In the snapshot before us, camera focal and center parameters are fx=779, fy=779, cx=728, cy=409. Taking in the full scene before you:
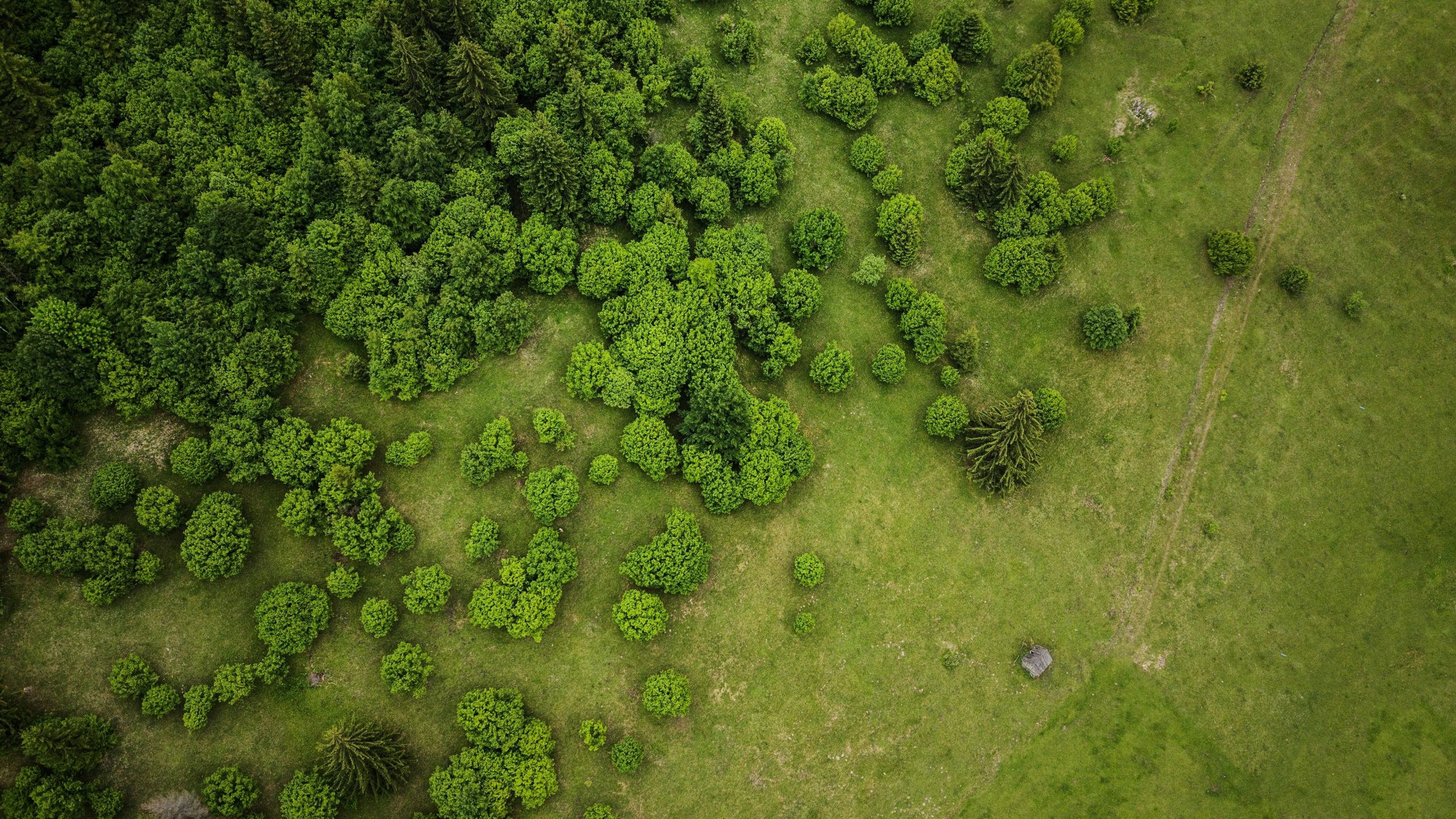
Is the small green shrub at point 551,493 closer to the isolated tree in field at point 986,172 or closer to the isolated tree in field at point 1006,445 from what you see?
the isolated tree in field at point 1006,445

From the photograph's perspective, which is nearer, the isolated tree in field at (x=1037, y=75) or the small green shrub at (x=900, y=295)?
the small green shrub at (x=900, y=295)

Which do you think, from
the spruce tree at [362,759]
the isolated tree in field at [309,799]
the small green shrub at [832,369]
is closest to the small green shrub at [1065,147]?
the small green shrub at [832,369]

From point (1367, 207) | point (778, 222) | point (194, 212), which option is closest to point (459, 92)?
point (194, 212)

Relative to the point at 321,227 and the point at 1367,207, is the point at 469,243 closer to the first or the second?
the point at 321,227

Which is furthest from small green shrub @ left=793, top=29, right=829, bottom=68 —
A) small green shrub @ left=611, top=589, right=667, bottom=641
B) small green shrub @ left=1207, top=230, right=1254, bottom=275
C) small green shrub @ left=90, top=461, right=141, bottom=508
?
small green shrub @ left=90, top=461, right=141, bottom=508

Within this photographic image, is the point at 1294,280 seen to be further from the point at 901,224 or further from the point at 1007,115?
the point at 901,224

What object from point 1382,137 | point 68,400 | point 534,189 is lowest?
point 68,400

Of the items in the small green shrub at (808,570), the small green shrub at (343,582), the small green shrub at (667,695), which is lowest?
the small green shrub at (667,695)

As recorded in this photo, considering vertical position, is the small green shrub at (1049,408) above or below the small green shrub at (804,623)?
above
